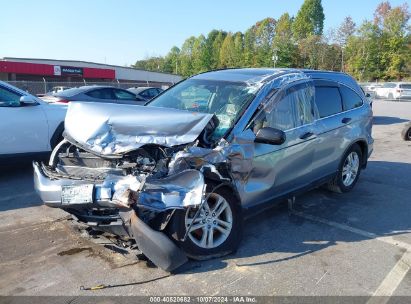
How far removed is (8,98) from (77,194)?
3.88m

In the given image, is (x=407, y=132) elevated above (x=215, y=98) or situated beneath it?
situated beneath

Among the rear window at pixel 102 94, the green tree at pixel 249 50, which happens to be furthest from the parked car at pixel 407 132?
the green tree at pixel 249 50

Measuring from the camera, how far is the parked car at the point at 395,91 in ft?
113

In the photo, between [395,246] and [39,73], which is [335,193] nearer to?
[395,246]

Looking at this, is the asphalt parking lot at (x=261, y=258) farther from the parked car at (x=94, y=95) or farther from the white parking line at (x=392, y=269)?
the parked car at (x=94, y=95)

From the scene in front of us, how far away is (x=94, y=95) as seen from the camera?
1207cm

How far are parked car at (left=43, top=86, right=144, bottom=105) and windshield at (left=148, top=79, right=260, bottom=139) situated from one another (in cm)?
608

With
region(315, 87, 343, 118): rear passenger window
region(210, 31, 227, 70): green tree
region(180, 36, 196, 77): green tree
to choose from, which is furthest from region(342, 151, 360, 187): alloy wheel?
region(180, 36, 196, 77): green tree

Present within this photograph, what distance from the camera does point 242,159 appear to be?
3982 mm

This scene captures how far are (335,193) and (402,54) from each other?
6896 cm

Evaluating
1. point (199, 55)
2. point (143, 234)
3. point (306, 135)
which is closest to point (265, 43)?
point (199, 55)

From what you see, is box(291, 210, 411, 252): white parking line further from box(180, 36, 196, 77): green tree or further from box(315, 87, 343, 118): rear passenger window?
box(180, 36, 196, 77): green tree

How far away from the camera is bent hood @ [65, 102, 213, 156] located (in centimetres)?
373

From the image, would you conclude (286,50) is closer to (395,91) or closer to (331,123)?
(395,91)
